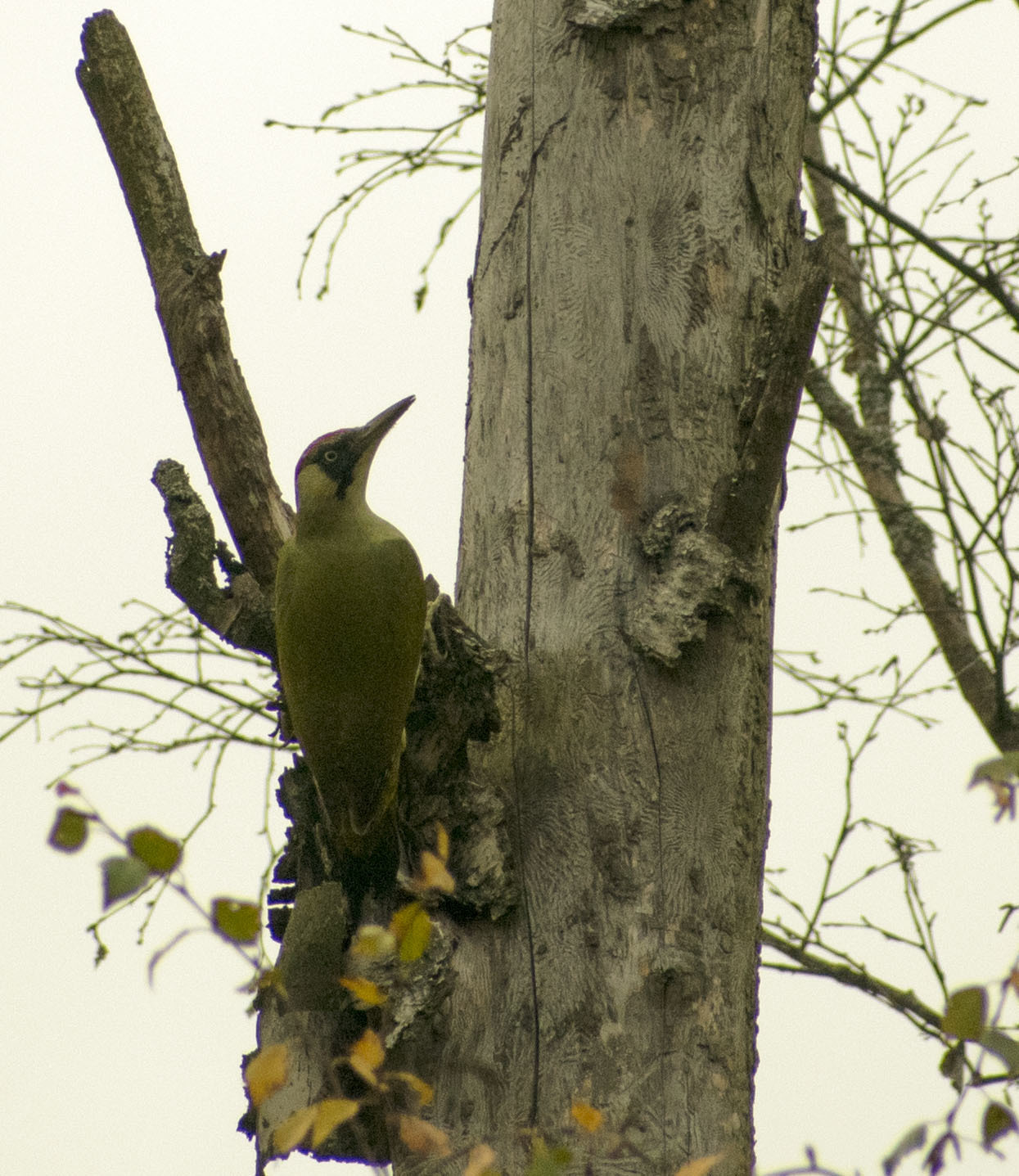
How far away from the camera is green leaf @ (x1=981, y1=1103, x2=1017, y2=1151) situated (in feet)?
3.71

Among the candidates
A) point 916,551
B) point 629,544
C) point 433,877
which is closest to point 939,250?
point 916,551

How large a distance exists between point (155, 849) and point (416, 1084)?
54 centimetres

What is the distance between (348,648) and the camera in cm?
204

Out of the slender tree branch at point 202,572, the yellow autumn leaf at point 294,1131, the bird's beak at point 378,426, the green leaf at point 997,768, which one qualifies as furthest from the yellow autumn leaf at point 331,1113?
the bird's beak at point 378,426

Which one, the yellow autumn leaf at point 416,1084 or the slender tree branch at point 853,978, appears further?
the slender tree branch at point 853,978

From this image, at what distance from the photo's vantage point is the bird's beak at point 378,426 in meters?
2.54

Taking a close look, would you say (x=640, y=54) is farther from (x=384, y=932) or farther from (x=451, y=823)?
(x=384, y=932)

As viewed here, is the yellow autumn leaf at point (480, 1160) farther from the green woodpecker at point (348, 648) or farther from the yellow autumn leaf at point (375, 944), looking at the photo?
the green woodpecker at point (348, 648)

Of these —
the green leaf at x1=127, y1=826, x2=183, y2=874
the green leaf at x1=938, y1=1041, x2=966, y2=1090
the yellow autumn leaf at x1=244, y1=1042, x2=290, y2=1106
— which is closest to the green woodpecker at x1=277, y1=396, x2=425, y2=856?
the yellow autumn leaf at x1=244, y1=1042, x2=290, y2=1106

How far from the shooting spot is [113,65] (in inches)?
76.2

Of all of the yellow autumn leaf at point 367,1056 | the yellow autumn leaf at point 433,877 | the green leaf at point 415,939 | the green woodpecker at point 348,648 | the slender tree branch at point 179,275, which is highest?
the slender tree branch at point 179,275

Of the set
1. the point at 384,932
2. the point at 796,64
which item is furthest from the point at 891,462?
the point at 384,932

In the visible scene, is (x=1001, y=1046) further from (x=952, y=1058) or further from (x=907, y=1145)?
(x=952, y=1058)

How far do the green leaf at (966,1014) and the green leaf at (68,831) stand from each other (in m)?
0.76
